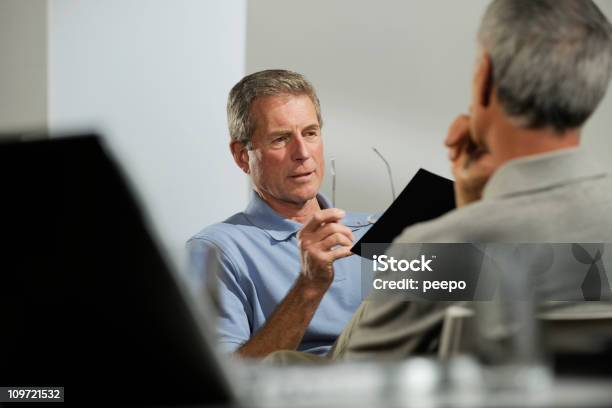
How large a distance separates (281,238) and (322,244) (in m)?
0.31

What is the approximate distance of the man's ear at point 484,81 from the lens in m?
1.08

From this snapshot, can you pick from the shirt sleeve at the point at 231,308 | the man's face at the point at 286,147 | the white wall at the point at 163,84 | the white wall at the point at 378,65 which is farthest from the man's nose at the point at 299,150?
the white wall at the point at 163,84

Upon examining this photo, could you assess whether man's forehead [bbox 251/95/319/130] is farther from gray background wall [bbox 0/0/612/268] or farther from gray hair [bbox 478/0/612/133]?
gray hair [bbox 478/0/612/133]

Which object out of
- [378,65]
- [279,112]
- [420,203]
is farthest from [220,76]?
[420,203]

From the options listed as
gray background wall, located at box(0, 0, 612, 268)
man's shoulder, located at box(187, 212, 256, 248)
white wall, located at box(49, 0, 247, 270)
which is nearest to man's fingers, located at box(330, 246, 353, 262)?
man's shoulder, located at box(187, 212, 256, 248)

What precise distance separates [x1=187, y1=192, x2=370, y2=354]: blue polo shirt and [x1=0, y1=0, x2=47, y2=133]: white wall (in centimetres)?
91

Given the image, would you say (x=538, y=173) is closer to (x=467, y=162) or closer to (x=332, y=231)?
(x=467, y=162)

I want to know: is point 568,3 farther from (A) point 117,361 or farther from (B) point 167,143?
(B) point 167,143

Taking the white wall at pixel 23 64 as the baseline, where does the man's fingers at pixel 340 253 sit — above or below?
below

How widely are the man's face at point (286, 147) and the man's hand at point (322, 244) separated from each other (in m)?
0.32

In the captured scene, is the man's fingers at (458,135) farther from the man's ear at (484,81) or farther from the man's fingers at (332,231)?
the man's fingers at (332,231)

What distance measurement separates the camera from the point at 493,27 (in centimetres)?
108

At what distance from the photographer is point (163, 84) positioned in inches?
95.1

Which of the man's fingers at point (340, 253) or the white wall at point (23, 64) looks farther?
the white wall at point (23, 64)
